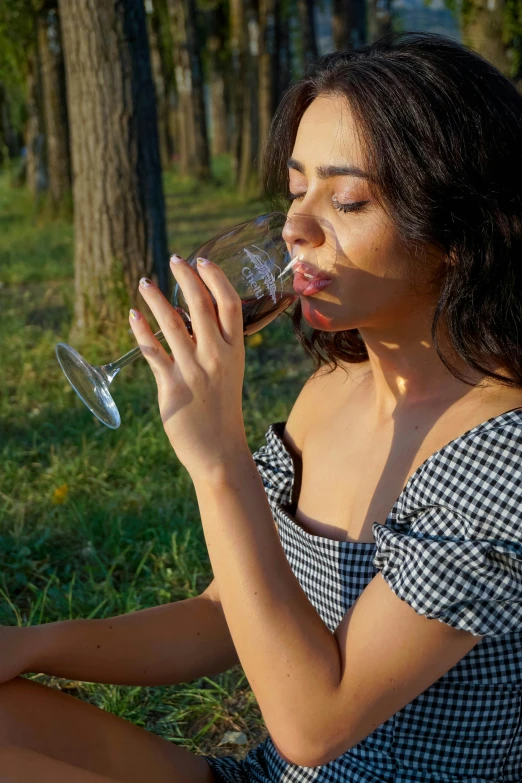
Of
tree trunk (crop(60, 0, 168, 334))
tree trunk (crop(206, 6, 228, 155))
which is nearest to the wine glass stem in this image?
tree trunk (crop(60, 0, 168, 334))

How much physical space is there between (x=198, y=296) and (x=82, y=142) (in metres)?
4.50

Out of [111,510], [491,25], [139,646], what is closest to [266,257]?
[139,646]

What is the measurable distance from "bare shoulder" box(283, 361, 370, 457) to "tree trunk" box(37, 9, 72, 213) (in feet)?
34.5

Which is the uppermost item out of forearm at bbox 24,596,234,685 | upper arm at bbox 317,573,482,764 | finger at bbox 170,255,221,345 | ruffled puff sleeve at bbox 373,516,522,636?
finger at bbox 170,255,221,345

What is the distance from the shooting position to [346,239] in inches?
71.2

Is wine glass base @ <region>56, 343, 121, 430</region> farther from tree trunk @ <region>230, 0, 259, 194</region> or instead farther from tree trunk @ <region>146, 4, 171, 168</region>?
tree trunk @ <region>146, 4, 171, 168</region>

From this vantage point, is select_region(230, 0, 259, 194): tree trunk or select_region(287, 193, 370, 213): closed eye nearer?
select_region(287, 193, 370, 213): closed eye

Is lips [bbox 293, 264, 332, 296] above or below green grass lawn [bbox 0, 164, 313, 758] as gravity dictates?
above

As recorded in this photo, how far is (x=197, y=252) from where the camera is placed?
1811 millimetres

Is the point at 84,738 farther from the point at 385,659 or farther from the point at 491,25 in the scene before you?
the point at 491,25

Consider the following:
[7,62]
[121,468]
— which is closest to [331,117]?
[121,468]

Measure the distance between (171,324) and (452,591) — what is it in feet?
2.05

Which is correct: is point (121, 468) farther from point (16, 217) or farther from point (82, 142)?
point (16, 217)

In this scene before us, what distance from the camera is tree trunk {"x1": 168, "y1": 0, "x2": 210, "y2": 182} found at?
1691 cm
